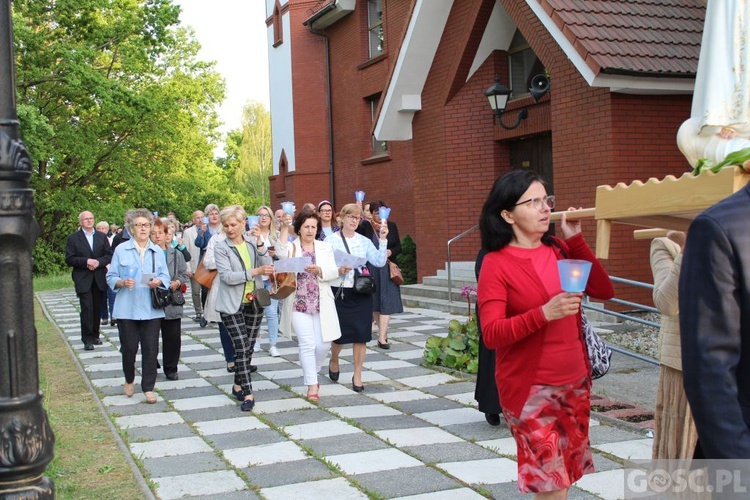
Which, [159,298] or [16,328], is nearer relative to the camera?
[16,328]

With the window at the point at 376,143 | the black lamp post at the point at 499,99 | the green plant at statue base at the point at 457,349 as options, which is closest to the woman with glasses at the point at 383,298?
the green plant at statue base at the point at 457,349

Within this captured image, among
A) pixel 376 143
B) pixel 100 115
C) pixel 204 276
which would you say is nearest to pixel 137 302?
pixel 204 276

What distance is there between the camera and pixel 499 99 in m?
15.4

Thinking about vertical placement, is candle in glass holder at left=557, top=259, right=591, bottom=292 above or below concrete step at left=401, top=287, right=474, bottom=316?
above

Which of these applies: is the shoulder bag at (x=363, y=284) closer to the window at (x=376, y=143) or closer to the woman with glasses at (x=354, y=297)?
the woman with glasses at (x=354, y=297)

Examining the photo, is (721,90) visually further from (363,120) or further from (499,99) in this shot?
(363,120)

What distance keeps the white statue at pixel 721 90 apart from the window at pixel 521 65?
11.4m

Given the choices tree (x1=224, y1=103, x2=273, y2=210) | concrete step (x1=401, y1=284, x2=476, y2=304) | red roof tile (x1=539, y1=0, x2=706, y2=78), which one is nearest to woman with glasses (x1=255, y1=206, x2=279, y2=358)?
concrete step (x1=401, y1=284, x2=476, y2=304)

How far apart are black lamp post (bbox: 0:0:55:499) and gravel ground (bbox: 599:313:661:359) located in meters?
7.40

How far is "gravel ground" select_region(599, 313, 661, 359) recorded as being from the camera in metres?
10.1

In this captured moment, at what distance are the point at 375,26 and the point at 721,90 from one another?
1994 cm

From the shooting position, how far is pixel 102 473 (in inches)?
245

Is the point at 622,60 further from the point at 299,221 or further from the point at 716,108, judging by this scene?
the point at 716,108

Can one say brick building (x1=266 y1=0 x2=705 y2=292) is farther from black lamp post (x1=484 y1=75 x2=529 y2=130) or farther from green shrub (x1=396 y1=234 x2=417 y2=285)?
green shrub (x1=396 y1=234 x2=417 y2=285)
